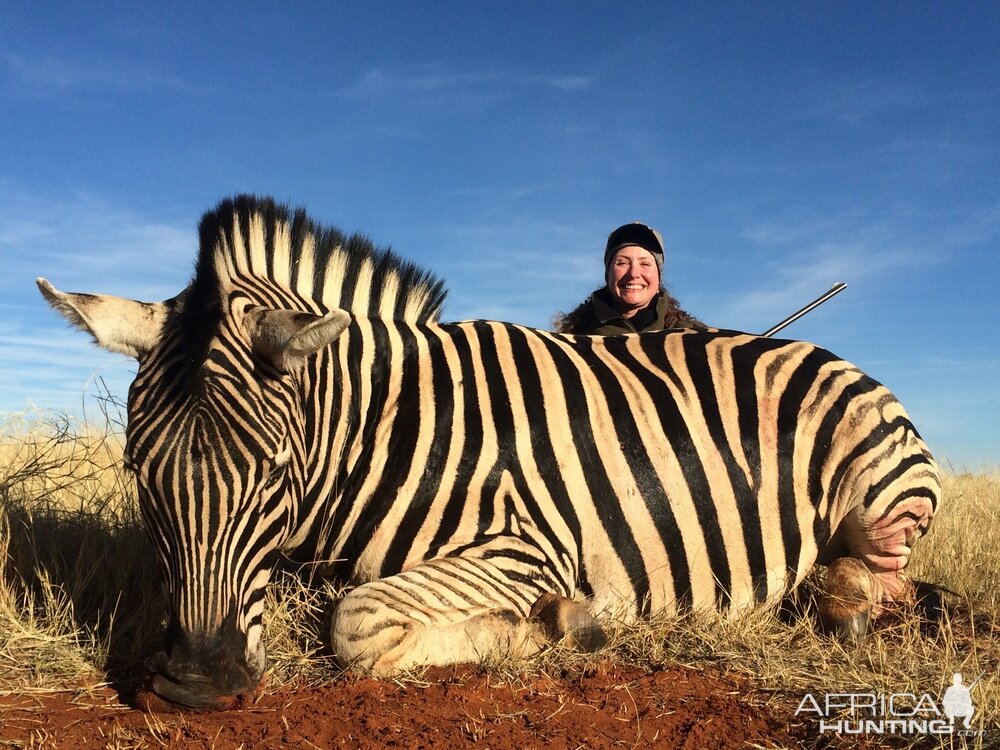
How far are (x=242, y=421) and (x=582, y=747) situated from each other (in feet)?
4.83

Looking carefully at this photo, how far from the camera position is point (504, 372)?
3.63 m

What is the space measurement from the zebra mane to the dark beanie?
295cm

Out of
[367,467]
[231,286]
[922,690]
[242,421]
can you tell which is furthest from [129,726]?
[922,690]

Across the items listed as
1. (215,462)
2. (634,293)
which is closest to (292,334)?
(215,462)

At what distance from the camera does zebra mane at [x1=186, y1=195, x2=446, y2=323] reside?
127 inches

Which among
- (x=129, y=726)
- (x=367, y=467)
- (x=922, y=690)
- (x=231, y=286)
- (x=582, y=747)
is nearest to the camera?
(x=582, y=747)

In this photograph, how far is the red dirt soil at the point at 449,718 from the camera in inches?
94.7

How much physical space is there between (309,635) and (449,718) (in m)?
0.92

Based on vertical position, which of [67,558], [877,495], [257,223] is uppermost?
[257,223]

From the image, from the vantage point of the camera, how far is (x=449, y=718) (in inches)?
99.3

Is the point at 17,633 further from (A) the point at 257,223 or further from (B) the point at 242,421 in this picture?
(A) the point at 257,223

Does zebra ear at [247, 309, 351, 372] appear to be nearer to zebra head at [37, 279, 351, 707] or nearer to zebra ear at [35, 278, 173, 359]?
zebra head at [37, 279, 351, 707]

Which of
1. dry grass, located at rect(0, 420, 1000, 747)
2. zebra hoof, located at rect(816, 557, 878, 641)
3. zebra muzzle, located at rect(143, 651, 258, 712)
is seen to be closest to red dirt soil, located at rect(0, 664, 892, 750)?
zebra muzzle, located at rect(143, 651, 258, 712)

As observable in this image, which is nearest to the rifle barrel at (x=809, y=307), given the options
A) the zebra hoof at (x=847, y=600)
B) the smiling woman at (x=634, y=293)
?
the smiling woman at (x=634, y=293)
